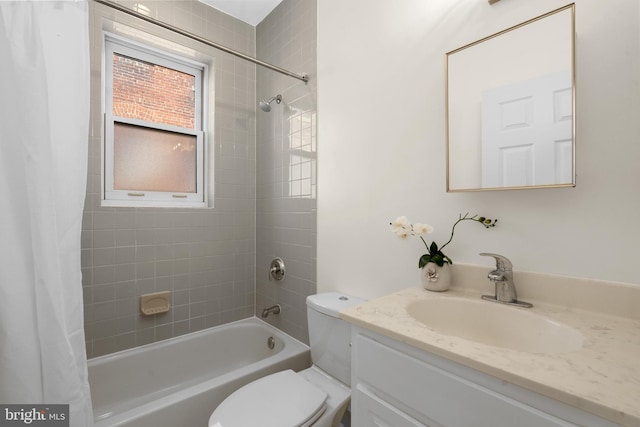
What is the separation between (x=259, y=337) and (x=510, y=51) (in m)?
2.05

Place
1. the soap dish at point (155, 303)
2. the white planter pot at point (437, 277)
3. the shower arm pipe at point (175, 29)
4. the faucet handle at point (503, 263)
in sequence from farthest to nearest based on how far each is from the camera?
the soap dish at point (155, 303)
the shower arm pipe at point (175, 29)
the white planter pot at point (437, 277)
the faucet handle at point (503, 263)

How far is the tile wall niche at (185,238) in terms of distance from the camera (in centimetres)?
162

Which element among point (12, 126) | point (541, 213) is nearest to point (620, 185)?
point (541, 213)

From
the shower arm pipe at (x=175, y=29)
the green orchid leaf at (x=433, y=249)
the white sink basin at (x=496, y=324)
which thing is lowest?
the white sink basin at (x=496, y=324)

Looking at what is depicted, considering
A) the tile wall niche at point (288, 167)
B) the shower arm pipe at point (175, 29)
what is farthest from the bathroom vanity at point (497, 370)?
the shower arm pipe at point (175, 29)

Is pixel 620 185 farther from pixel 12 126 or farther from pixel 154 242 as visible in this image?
pixel 154 242

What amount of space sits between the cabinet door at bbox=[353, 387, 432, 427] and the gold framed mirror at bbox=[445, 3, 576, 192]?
736 mm

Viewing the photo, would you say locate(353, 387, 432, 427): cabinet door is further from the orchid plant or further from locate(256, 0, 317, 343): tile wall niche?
locate(256, 0, 317, 343): tile wall niche

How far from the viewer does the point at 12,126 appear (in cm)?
82

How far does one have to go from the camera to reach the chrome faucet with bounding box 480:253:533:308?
0.91 meters

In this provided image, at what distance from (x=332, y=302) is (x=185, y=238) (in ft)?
3.69

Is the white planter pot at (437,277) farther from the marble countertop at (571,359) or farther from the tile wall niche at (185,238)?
the tile wall niche at (185,238)
